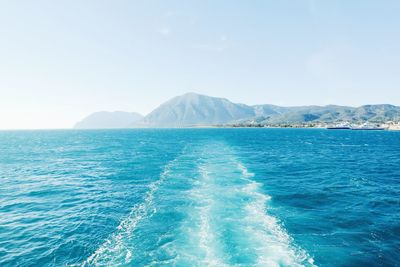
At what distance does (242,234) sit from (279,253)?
4023mm

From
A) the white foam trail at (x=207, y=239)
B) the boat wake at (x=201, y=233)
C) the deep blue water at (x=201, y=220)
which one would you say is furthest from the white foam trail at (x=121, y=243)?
the white foam trail at (x=207, y=239)

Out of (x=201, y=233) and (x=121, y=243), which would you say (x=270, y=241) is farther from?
(x=121, y=243)

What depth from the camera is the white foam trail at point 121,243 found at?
1875 cm

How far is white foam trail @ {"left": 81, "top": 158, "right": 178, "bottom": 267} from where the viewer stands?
18750 mm

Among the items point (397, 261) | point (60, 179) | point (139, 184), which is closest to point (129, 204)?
point (139, 184)

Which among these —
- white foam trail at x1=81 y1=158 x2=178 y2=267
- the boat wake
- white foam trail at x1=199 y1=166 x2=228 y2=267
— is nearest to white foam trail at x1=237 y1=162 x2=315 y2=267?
the boat wake

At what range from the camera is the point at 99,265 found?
1822 cm

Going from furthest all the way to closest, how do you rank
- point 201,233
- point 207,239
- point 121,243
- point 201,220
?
point 201,220
point 201,233
point 207,239
point 121,243

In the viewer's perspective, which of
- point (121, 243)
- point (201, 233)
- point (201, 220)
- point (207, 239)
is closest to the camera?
point (121, 243)

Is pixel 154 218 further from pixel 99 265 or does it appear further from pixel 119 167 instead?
pixel 119 167

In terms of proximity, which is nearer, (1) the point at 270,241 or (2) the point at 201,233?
(1) the point at 270,241

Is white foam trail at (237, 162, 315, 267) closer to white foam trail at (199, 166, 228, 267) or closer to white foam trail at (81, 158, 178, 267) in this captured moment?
white foam trail at (199, 166, 228, 267)

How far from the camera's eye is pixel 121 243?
21500 mm

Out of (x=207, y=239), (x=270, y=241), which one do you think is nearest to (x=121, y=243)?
(x=207, y=239)
